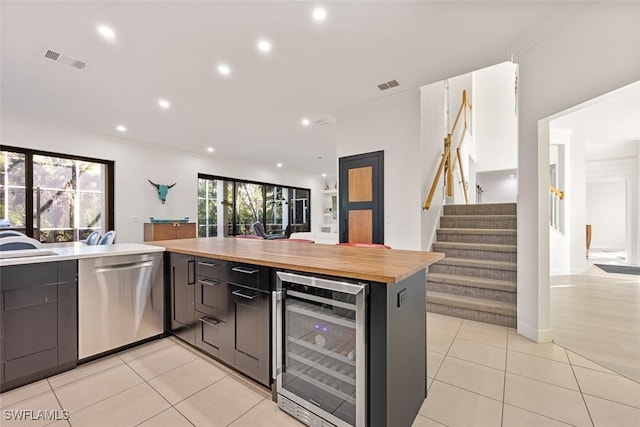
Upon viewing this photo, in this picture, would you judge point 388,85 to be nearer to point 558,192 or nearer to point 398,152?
point 398,152

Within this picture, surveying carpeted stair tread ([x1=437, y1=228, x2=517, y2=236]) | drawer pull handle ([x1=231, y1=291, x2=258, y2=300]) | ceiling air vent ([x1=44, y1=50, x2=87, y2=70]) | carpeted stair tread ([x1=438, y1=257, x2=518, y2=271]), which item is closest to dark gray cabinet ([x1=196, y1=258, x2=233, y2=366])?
drawer pull handle ([x1=231, y1=291, x2=258, y2=300])

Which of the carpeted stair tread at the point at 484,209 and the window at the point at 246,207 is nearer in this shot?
the carpeted stair tread at the point at 484,209

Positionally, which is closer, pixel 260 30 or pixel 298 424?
pixel 298 424

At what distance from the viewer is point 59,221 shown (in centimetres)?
487

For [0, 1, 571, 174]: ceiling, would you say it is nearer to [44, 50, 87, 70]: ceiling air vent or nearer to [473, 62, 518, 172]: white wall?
[44, 50, 87, 70]: ceiling air vent

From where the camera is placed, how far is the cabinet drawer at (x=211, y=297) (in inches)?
79.3

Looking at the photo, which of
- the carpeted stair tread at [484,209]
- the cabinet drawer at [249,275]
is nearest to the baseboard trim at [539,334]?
the carpeted stair tread at [484,209]

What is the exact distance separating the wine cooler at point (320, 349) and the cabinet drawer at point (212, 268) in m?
0.62

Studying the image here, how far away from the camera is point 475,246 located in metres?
3.56

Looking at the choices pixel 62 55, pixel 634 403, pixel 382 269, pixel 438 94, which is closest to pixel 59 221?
pixel 62 55

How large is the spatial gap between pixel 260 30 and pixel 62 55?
214 centimetres

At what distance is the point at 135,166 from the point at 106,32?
407 cm

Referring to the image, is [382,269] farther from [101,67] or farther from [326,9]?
[101,67]

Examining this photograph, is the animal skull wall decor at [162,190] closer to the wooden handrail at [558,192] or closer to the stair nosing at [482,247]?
the stair nosing at [482,247]
